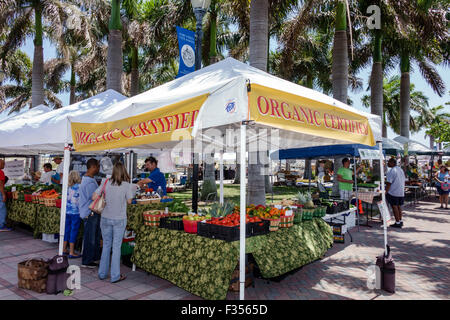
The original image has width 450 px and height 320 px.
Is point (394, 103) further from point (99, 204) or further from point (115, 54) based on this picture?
point (99, 204)

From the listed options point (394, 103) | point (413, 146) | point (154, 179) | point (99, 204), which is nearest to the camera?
point (99, 204)

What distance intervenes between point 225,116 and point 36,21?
53.0 feet

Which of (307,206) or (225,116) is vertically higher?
(225,116)

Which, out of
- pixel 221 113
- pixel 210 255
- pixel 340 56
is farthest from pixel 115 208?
pixel 340 56

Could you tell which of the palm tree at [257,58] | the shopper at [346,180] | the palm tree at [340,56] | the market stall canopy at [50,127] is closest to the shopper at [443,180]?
the palm tree at [340,56]

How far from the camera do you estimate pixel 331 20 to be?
14.9 meters

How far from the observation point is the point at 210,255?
4.10 meters

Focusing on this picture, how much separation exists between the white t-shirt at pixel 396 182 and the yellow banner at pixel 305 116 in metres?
5.66

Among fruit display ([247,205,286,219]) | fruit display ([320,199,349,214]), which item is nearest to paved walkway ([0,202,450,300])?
fruit display ([320,199,349,214])

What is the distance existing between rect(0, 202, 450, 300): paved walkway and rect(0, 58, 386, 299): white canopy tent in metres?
1.52

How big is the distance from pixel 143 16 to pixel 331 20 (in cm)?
1097

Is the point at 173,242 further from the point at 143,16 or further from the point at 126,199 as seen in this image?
the point at 143,16

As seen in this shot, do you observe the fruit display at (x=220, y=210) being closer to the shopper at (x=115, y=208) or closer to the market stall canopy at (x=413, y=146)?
the shopper at (x=115, y=208)
